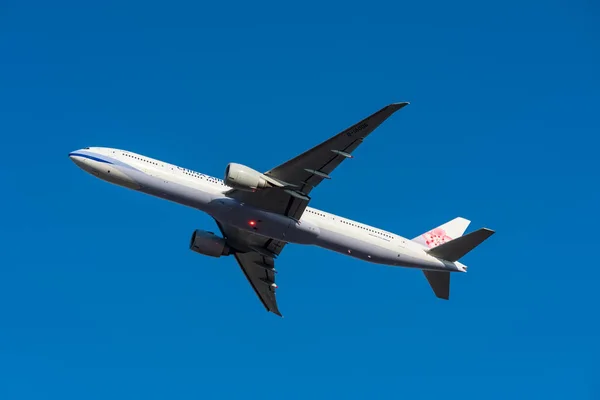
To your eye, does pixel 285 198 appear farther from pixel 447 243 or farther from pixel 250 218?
pixel 447 243

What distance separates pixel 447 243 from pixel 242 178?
16.3 metres

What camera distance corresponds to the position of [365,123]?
152ft

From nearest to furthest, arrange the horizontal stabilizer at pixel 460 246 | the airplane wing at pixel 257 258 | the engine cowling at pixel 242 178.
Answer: the engine cowling at pixel 242 178 → the horizontal stabilizer at pixel 460 246 → the airplane wing at pixel 257 258

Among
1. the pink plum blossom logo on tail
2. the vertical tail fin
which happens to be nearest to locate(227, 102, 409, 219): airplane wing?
the vertical tail fin

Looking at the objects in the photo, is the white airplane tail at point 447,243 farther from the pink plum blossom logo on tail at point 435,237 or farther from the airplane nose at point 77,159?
the airplane nose at point 77,159

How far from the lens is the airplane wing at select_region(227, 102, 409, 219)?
47281 millimetres

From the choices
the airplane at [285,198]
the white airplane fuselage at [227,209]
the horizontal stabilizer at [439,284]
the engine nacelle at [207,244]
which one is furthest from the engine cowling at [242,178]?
the horizontal stabilizer at [439,284]

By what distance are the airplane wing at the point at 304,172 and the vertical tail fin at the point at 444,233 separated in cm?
1113

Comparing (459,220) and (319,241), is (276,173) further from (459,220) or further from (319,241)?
(459,220)

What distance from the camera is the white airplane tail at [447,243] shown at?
5222cm

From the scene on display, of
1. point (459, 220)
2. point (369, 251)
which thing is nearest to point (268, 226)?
point (369, 251)

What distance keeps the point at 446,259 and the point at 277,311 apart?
17.1 m

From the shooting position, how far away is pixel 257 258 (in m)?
62.1

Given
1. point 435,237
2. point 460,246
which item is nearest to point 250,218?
point 460,246
